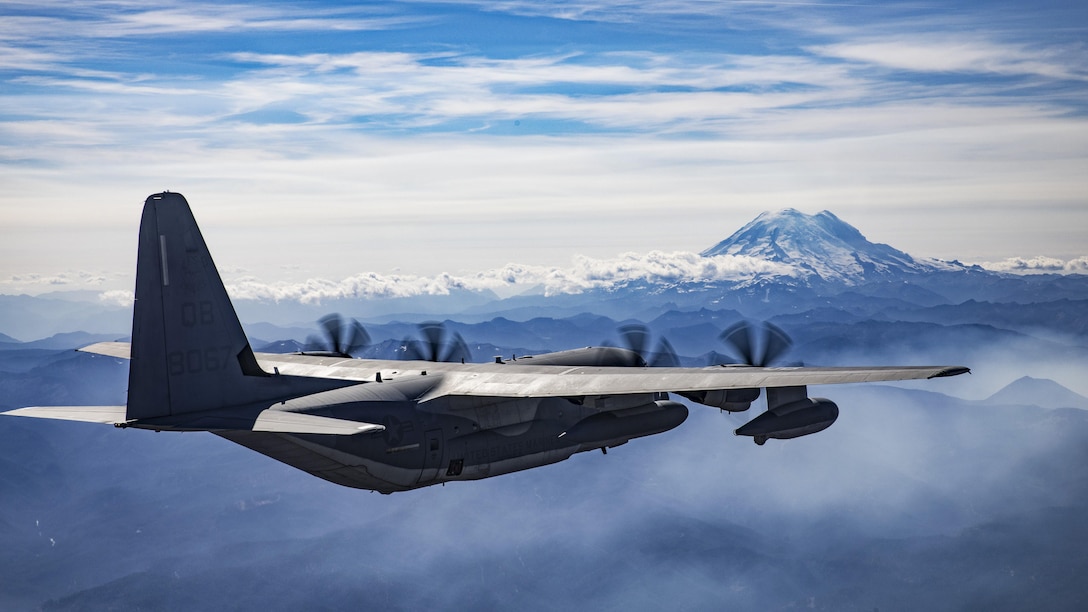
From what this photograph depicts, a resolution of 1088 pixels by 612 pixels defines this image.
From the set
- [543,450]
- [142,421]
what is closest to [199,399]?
[142,421]

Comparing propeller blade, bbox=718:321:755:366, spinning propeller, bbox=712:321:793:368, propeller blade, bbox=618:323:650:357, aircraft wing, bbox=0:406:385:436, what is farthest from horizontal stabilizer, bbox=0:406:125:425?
propeller blade, bbox=718:321:755:366

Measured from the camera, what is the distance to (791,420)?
1591 inches

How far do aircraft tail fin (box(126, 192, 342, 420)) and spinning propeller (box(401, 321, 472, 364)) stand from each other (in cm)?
2154

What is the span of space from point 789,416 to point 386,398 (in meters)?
18.2

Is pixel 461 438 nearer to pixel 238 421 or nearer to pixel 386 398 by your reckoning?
pixel 386 398

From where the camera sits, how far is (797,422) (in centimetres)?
4038

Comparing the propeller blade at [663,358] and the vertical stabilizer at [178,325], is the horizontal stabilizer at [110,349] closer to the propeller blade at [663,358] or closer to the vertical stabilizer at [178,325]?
the vertical stabilizer at [178,325]

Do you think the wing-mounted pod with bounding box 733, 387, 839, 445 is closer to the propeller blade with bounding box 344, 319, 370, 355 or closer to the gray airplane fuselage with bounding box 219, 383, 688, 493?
the gray airplane fuselage with bounding box 219, 383, 688, 493

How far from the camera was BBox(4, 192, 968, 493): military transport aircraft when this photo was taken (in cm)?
3222

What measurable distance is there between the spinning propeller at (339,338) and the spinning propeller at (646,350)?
17966 millimetres

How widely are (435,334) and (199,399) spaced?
24988mm

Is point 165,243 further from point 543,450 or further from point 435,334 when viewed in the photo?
point 435,334

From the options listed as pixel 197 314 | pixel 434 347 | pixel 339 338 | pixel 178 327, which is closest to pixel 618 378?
pixel 197 314

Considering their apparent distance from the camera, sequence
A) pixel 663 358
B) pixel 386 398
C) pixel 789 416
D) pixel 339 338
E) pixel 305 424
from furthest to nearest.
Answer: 1. pixel 339 338
2. pixel 663 358
3. pixel 789 416
4. pixel 386 398
5. pixel 305 424
